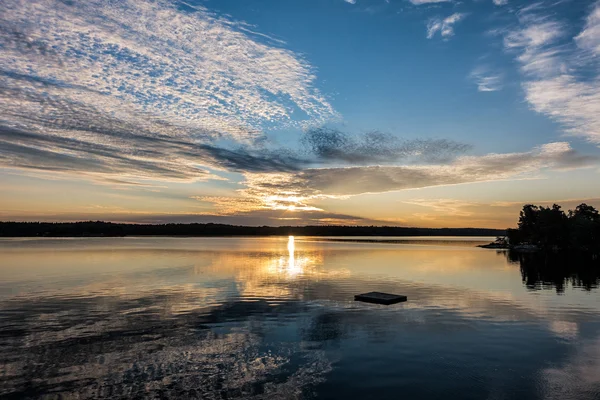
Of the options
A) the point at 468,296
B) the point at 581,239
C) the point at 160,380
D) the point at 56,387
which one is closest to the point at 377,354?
the point at 160,380

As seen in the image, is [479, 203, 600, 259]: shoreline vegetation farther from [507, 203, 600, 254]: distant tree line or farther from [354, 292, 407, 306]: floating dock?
[354, 292, 407, 306]: floating dock

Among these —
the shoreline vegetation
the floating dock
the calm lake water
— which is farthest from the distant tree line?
the floating dock

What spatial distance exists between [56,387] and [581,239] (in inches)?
6258

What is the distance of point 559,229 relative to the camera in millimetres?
154000

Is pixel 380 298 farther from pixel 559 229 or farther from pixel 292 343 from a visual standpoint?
pixel 559 229

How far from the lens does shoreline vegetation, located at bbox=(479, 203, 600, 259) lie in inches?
5162

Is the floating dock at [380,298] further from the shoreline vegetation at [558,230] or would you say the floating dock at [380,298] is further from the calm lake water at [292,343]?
the shoreline vegetation at [558,230]

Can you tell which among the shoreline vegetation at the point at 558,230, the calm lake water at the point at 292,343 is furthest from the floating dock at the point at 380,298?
the shoreline vegetation at the point at 558,230

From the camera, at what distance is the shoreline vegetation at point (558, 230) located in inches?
5162

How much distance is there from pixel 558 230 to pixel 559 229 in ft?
1.88

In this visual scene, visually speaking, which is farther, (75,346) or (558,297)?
(558,297)

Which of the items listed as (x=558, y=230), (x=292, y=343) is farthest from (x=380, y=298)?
(x=558, y=230)

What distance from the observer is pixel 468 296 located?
47.8 meters

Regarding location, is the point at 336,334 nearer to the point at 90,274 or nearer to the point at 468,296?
the point at 468,296
